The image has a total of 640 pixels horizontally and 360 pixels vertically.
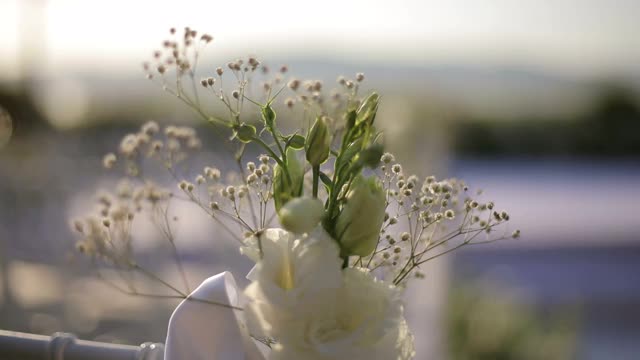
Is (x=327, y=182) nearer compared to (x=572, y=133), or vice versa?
(x=327, y=182)

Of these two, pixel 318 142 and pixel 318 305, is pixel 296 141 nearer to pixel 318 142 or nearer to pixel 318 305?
pixel 318 142

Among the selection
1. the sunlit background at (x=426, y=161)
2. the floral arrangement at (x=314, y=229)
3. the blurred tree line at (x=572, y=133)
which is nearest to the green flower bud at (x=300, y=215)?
the floral arrangement at (x=314, y=229)

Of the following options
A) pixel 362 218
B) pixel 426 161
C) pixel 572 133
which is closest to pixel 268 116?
pixel 362 218

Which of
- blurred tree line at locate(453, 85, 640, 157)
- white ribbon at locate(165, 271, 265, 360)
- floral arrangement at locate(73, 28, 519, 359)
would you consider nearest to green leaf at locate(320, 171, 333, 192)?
floral arrangement at locate(73, 28, 519, 359)

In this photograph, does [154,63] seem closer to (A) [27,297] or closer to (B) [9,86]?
(A) [27,297]

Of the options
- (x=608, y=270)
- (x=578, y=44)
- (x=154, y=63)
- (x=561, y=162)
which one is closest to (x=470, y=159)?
(x=561, y=162)

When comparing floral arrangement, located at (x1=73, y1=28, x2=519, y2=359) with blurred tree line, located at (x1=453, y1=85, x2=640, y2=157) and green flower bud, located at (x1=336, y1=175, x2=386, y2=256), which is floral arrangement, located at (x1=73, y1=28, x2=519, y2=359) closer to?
green flower bud, located at (x1=336, y1=175, x2=386, y2=256)

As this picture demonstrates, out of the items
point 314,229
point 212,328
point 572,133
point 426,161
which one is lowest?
point 572,133
